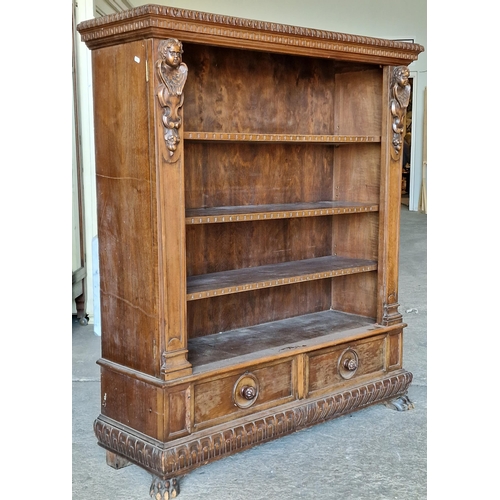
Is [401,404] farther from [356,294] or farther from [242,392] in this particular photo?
[242,392]

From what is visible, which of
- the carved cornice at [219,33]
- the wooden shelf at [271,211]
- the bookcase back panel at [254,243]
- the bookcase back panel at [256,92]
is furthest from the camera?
the bookcase back panel at [254,243]

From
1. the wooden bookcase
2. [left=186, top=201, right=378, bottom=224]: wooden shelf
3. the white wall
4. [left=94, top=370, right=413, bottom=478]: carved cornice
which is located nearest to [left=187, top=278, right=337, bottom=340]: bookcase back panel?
the wooden bookcase

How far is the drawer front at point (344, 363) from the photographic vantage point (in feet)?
10.7

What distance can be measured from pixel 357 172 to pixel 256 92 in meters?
0.75

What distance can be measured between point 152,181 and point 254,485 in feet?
4.37

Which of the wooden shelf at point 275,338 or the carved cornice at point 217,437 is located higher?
the wooden shelf at point 275,338

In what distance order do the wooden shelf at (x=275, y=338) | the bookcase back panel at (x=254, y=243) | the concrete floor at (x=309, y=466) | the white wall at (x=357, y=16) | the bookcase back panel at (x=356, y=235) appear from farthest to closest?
the white wall at (x=357, y=16) < the bookcase back panel at (x=356, y=235) < the bookcase back panel at (x=254, y=243) < the wooden shelf at (x=275, y=338) < the concrete floor at (x=309, y=466)

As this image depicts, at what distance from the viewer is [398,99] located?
3.41 m

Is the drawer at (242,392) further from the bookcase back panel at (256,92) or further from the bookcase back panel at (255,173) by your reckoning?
the bookcase back panel at (256,92)

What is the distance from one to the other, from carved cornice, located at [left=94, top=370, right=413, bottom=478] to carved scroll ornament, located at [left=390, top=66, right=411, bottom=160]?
1.31 meters

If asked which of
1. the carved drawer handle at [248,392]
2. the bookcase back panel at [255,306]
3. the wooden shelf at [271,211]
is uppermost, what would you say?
the wooden shelf at [271,211]

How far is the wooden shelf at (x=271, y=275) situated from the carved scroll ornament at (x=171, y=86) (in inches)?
26.0

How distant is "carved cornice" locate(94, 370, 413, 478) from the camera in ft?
8.82

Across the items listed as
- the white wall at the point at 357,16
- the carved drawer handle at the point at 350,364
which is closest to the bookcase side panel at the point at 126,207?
the carved drawer handle at the point at 350,364
